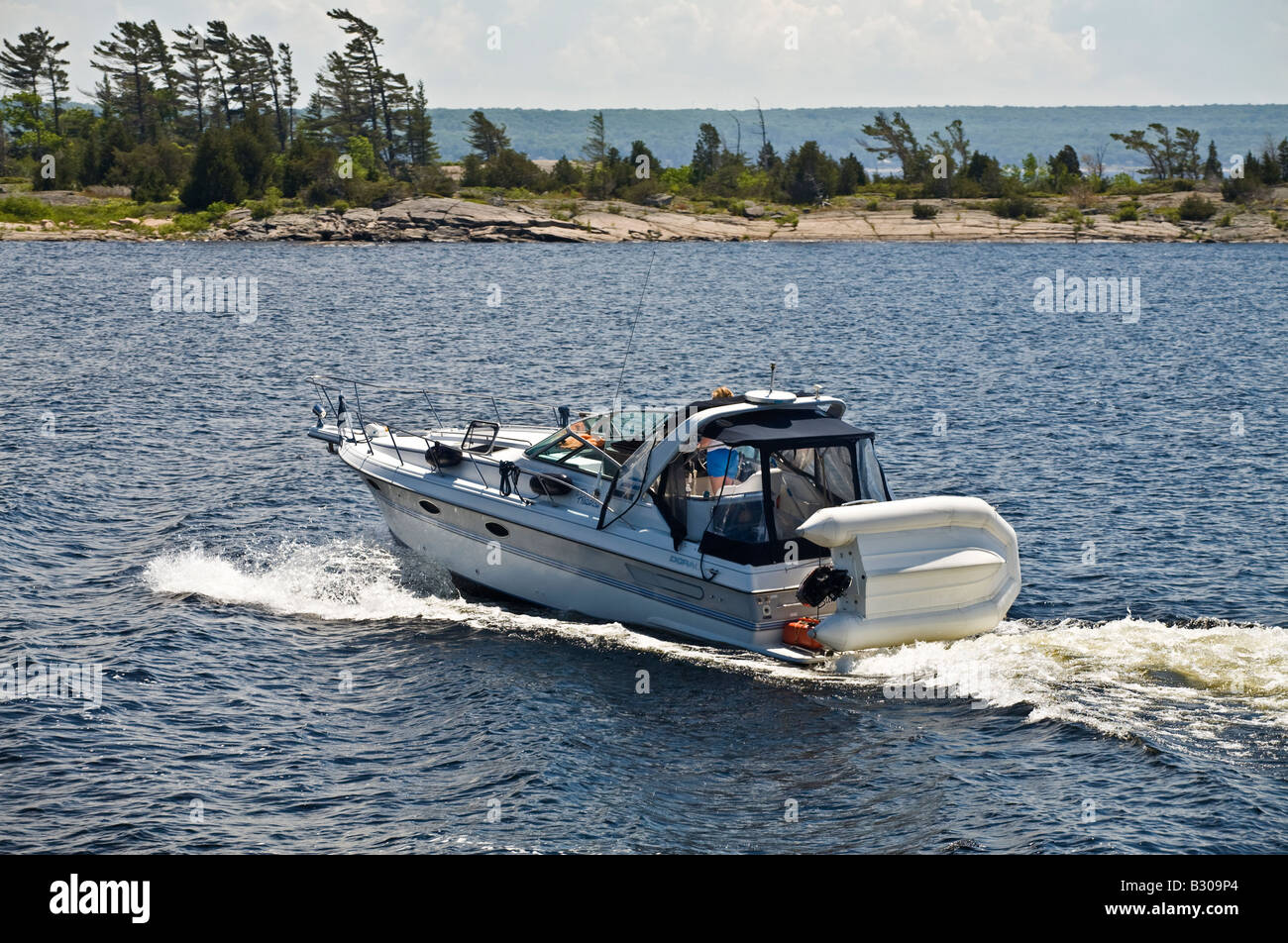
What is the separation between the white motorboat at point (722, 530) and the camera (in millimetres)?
12914

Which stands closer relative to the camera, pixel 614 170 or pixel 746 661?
pixel 746 661

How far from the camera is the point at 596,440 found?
53.0ft

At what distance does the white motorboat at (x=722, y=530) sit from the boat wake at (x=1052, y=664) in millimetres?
284

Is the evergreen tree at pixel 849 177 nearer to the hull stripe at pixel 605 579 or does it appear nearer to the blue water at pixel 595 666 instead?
the blue water at pixel 595 666

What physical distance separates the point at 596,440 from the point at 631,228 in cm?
8099

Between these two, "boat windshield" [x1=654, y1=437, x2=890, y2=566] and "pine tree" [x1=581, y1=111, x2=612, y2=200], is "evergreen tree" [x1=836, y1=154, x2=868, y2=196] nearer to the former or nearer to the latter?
"pine tree" [x1=581, y1=111, x2=612, y2=200]

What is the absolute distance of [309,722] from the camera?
12641 mm

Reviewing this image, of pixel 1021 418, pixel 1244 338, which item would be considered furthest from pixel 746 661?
pixel 1244 338

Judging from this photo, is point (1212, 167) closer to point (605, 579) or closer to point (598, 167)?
point (598, 167)

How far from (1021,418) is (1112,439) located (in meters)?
3.04

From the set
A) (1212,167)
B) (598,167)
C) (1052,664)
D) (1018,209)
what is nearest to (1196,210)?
(1018,209)

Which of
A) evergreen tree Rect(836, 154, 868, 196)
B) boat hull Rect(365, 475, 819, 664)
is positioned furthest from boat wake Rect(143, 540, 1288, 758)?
evergreen tree Rect(836, 154, 868, 196)

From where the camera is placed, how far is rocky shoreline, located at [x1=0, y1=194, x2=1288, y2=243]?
295 feet
